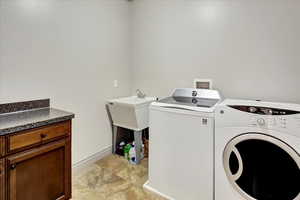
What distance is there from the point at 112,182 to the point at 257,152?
1534 millimetres

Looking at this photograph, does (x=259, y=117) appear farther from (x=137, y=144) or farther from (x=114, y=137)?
(x=114, y=137)

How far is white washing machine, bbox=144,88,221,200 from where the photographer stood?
1577 millimetres

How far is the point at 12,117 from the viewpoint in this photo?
4.92 ft

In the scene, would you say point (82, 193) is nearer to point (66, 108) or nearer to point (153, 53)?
point (66, 108)

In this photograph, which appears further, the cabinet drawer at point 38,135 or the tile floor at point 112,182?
the tile floor at point 112,182

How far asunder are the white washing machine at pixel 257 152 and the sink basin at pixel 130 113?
43.5 inches

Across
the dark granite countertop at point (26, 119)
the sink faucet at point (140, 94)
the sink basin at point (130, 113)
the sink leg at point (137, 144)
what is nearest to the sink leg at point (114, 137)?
the sink basin at point (130, 113)

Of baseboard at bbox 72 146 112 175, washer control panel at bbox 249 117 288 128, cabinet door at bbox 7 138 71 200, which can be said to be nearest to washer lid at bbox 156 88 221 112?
washer control panel at bbox 249 117 288 128

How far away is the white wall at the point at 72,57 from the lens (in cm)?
164

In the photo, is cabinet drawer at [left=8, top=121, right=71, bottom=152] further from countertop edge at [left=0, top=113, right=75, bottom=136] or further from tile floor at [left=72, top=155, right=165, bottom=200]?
tile floor at [left=72, top=155, right=165, bottom=200]

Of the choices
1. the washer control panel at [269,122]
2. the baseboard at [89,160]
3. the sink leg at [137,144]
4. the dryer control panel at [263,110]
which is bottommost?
the baseboard at [89,160]

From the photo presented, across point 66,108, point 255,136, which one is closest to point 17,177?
point 66,108

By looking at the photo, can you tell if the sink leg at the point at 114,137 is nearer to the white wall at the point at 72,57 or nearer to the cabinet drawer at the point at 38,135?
the white wall at the point at 72,57

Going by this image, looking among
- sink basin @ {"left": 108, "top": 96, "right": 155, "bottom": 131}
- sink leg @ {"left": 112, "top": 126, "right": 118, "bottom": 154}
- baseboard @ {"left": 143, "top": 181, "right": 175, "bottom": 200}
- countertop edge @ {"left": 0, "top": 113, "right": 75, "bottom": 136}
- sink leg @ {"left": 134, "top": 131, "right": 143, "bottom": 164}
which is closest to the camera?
countertop edge @ {"left": 0, "top": 113, "right": 75, "bottom": 136}
